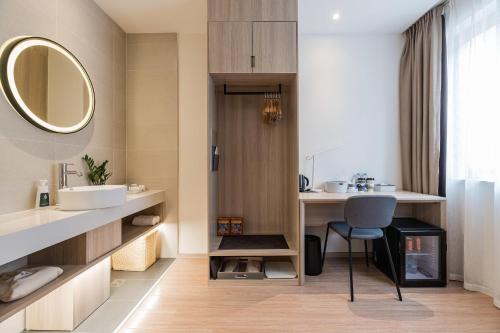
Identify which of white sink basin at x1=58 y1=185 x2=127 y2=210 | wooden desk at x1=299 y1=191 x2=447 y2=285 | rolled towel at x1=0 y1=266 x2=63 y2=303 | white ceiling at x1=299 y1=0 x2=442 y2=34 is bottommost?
rolled towel at x1=0 y1=266 x2=63 y2=303

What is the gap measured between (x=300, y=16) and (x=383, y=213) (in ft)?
6.83

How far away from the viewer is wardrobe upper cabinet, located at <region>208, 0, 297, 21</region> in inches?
83.4

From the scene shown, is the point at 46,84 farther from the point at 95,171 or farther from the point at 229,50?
the point at 229,50

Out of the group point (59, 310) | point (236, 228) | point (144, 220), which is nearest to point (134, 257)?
point (144, 220)

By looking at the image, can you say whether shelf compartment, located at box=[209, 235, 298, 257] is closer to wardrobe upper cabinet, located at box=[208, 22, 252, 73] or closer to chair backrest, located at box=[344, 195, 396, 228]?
chair backrest, located at box=[344, 195, 396, 228]

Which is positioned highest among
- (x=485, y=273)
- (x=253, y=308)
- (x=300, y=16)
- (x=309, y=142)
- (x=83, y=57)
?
(x=300, y=16)

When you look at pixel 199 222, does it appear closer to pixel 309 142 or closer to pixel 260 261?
pixel 260 261

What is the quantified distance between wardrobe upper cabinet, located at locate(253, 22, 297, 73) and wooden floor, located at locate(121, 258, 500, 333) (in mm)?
1919

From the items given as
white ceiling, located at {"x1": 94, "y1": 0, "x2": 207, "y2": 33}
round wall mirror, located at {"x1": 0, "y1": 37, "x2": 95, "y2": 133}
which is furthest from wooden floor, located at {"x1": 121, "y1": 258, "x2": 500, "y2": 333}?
white ceiling, located at {"x1": 94, "y1": 0, "x2": 207, "y2": 33}

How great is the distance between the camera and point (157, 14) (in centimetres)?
241

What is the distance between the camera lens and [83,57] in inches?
83.2

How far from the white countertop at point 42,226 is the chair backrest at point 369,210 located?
182 cm

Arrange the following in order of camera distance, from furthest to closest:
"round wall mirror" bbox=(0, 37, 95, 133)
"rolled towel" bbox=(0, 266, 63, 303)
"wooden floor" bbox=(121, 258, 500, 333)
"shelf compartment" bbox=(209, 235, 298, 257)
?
"shelf compartment" bbox=(209, 235, 298, 257), "wooden floor" bbox=(121, 258, 500, 333), "round wall mirror" bbox=(0, 37, 95, 133), "rolled towel" bbox=(0, 266, 63, 303)

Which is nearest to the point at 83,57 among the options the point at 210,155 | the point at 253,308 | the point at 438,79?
the point at 210,155
